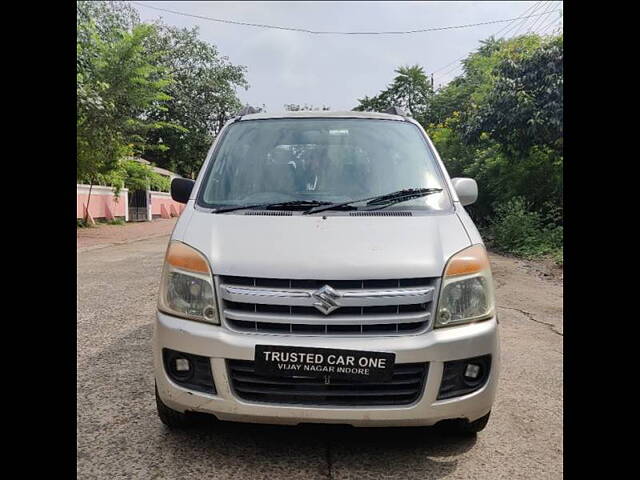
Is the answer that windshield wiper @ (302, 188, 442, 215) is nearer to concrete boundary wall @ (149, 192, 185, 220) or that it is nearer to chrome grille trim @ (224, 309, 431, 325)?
chrome grille trim @ (224, 309, 431, 325)

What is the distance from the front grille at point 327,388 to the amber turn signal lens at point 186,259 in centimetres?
46

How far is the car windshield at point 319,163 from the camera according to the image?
10.1ft

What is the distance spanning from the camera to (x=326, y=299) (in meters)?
2.31

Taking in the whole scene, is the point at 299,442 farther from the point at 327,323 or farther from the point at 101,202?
the point at 101,202

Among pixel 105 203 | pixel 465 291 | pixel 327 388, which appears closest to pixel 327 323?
pixel 327 388

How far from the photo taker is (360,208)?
114 inches

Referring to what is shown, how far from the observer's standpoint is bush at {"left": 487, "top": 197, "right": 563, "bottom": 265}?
10.6 m

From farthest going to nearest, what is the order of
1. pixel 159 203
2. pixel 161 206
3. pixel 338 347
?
pixel 161 206 < pixel 159 203 < pixel 338 347

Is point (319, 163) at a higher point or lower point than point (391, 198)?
higher

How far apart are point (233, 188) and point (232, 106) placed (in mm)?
33038

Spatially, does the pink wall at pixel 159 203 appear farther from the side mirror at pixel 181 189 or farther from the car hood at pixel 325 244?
the car hood at pixel 325 244

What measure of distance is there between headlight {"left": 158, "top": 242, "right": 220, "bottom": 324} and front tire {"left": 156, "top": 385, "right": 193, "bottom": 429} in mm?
517

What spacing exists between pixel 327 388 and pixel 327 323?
291mm
